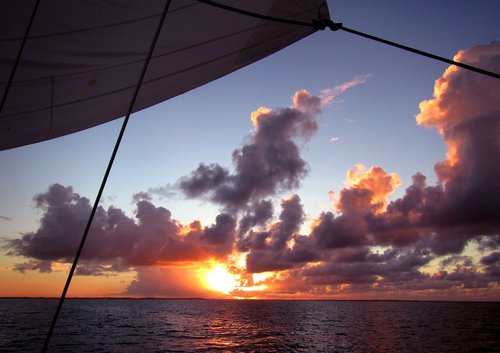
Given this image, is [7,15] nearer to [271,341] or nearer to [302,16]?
[302,16]

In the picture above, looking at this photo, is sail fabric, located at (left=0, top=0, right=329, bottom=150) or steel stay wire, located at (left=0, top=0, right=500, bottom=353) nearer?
steel stay wire, located at (left=0, top=0, right=500, bottom=353)

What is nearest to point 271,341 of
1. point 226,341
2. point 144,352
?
point 226,341

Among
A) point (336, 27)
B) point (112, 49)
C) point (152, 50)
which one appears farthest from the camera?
point (112, 49)

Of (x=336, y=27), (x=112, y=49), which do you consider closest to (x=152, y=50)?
(x=112, y=49)

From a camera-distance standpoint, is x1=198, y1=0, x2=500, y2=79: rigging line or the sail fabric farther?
the sail fabric

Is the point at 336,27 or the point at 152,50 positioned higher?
the point at 336,27

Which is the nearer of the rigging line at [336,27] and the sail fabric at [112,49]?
the rigging line at [336,27]

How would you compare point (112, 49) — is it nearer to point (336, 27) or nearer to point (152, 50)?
point (152, 50)

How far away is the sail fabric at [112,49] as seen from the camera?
2.71 meters

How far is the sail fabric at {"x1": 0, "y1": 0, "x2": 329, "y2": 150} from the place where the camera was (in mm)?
2715

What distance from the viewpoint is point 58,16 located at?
269 cm

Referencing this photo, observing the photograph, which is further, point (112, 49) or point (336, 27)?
point (112, 49)

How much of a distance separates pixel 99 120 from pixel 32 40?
4.08 feet

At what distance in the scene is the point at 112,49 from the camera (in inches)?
120
